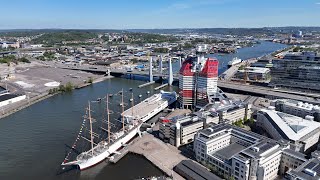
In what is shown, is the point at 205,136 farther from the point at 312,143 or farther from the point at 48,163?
the point at 48,163

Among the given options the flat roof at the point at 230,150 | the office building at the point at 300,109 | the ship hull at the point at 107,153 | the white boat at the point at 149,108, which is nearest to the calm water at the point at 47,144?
the ship hull at the point at 107,153

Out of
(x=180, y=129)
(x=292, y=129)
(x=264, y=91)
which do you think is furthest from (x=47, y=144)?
(x=264, y=91)

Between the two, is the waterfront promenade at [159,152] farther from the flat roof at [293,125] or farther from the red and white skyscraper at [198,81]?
the red and white skyscraper at [198,81]

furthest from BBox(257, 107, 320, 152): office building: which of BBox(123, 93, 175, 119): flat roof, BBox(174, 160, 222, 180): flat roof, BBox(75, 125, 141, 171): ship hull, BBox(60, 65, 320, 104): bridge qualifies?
BBox(75, 125, 141, 171): ship hull

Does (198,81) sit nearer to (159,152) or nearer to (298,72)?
(159,152)

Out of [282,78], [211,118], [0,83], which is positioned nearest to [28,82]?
[0,83]
